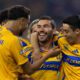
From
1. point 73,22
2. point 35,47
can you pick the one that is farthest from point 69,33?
point 35,47

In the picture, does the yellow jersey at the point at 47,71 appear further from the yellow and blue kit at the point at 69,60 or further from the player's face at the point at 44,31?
the player's face at the point at 44,31

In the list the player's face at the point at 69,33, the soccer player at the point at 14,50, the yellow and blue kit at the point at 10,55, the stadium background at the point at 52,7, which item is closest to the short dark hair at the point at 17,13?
the soccer player at the point at 14,50

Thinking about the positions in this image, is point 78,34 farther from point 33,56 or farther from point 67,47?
point 33,56

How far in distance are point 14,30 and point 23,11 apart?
21cm

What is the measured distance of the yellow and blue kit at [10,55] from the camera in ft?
5.62

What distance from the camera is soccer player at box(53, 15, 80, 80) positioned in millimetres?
2148

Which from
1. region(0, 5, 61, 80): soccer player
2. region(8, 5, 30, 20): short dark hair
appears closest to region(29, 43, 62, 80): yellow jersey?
region(0, 5, 61, 80): soccer player

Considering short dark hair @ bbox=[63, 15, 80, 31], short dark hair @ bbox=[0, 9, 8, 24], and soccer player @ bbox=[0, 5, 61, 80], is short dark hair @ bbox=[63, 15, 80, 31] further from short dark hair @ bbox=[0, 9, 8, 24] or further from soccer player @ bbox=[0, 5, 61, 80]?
short dark hair @ bbox=[0, 9, 8, 24]

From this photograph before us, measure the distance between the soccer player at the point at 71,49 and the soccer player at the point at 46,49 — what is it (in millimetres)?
98

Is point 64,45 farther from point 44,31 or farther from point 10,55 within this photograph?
point 10,55

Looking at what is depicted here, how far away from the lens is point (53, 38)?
7.82ft

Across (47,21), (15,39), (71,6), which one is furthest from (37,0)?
(15,39)

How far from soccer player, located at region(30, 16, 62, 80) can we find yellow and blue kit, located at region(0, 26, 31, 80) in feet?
1.33

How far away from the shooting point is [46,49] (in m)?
2.30
